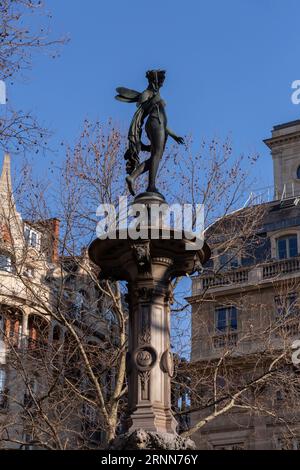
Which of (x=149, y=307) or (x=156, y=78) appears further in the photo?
(x=156, y=78)

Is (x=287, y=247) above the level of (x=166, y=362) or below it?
above

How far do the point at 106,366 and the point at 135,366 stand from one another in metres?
9.48

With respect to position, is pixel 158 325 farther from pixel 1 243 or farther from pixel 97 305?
pixel 97 305

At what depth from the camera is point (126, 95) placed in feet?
42.2

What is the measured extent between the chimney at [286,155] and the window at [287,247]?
6.98 meters

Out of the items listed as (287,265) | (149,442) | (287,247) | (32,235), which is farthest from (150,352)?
(287,247)

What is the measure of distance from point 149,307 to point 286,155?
1382 inches

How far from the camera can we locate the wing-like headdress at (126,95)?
42.0ft

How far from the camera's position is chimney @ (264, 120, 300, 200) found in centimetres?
4466

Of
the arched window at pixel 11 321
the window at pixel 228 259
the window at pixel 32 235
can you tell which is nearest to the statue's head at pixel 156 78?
the window at pixel 228 259

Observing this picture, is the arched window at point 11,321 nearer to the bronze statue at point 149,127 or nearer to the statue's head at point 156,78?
the bronze statue at point 149,127

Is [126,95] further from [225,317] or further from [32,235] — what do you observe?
[225,317]

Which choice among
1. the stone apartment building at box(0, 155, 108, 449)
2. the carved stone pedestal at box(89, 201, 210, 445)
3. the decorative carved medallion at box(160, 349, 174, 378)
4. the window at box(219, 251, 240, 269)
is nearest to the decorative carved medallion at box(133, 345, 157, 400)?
the carved stone pedestal at box(89, 201, 210, 445)

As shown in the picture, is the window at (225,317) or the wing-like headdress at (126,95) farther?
the window at (225,317)
